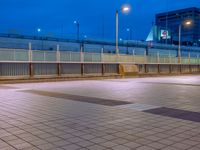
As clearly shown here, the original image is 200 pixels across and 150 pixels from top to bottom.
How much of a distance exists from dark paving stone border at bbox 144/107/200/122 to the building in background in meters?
83.2

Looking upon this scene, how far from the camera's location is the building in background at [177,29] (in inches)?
3680

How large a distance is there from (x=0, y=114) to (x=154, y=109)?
14.5 feet

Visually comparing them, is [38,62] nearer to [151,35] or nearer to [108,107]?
[108,107]

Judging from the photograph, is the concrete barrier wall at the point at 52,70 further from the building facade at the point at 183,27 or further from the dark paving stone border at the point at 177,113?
the building facade at the point at 183,27

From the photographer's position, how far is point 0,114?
8.00m

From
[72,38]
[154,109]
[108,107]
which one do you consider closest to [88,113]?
[108,107]

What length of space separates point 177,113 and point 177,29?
9123cm

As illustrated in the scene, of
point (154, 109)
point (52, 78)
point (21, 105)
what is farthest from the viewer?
point (52, 78)

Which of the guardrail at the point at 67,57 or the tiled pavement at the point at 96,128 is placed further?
the guardrail at the point at 67,57

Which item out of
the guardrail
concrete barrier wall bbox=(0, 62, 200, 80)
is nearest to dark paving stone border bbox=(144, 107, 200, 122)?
concrete barrier wall bbox=(0, 62, 200, 80)

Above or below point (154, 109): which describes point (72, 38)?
above

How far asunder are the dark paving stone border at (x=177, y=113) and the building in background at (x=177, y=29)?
83150mm

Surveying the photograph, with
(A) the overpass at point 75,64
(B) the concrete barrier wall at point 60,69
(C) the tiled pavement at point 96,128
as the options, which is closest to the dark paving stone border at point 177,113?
(C) the tiled pavement at point 96,128

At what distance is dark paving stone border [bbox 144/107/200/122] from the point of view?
25.0ft
